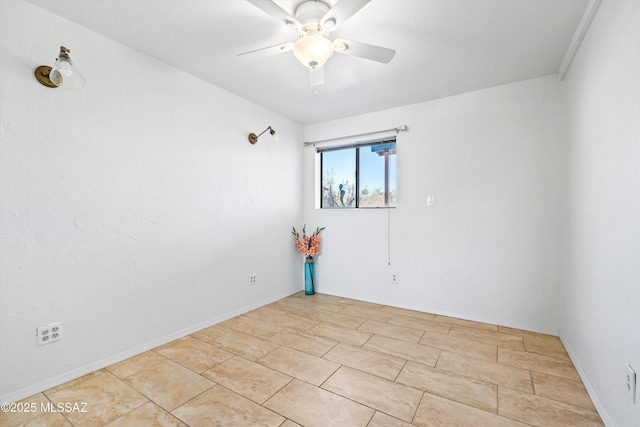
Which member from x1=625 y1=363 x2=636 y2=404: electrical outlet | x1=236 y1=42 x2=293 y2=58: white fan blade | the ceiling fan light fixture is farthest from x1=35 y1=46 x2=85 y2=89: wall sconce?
x1=625 y1=363 x2=636 y2=404: electrical outlet

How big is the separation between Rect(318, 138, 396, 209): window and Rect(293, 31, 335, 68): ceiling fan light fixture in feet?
6.10

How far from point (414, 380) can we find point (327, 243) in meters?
2.12

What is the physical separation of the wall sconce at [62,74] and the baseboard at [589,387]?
10.9 feet

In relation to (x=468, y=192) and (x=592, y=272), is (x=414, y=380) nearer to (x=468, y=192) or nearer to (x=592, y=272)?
(x=592, y=272)

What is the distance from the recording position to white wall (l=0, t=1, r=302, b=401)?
1621 mm

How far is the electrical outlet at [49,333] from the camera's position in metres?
Result: 1.68

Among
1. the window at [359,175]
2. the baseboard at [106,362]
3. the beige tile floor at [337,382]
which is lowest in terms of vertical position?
the beige tile floor at [337,382]

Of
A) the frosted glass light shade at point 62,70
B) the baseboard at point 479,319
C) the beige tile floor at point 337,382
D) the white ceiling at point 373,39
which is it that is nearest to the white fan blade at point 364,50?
the white ceiling at point 373,39

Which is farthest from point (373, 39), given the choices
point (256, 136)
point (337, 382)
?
point (337, 382)

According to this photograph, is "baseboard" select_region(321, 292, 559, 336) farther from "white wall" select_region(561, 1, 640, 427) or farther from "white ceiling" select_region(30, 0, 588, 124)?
"white ceiling" select_region(30, 0, 588, 124)

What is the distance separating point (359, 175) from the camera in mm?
3631

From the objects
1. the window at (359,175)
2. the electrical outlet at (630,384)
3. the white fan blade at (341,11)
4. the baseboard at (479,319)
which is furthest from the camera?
the window at (359,175)

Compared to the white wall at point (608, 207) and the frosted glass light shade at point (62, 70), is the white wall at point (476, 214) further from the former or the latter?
the frosted glass light shade at point (62, 70)

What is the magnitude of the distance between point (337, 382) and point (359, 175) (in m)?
2.45
